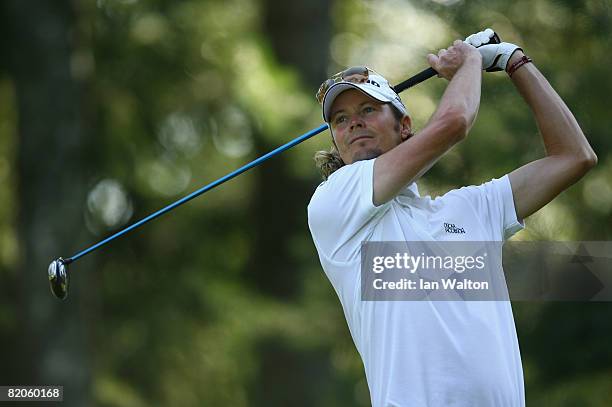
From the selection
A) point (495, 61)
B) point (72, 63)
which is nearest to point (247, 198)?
point (72, 63)

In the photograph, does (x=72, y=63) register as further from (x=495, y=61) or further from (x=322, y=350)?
(x=495, y=61)

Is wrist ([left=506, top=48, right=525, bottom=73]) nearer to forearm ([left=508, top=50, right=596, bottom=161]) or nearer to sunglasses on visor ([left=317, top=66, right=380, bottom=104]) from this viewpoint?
forearm ([left=508, top=50, right=596, bottom=161])

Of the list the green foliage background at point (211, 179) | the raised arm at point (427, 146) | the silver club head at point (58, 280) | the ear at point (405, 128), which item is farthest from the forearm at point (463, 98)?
the green foliage background at point (211, 179)

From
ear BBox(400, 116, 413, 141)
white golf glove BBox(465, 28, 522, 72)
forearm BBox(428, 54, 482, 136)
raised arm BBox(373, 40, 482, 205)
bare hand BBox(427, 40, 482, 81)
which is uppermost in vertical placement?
white golf glove BBox(465, 28, 522, 72)

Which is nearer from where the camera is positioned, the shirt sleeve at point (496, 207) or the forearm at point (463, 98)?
the forearm at point (463, 98)

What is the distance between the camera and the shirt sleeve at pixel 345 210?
10.3 feet

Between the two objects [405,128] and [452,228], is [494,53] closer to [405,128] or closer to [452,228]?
[405,128]

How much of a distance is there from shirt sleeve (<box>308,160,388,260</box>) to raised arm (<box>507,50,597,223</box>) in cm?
45

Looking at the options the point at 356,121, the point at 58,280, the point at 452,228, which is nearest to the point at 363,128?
the point at 356,121

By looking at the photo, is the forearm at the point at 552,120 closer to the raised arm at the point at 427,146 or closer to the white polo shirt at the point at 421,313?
the white polo shirt at the point at 421,313

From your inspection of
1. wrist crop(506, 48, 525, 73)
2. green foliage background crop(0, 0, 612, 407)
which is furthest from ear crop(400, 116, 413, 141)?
green foliage background crop(0, 0, 612, 407)

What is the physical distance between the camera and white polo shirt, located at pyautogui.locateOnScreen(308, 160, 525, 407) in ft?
9.64

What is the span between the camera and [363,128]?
337 cm

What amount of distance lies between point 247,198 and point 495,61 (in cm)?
790
